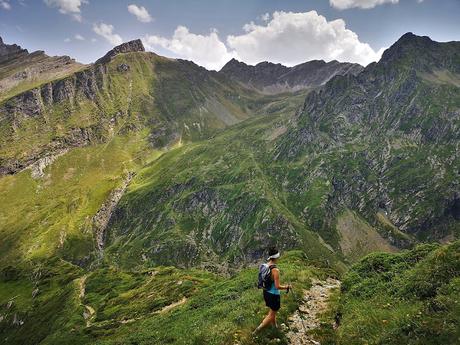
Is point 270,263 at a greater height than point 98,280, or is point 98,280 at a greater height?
point 270,263

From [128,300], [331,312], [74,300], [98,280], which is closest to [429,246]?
[331,312]

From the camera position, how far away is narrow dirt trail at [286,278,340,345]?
23891mm

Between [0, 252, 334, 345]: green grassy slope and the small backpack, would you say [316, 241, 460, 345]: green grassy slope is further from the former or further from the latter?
the small backpack

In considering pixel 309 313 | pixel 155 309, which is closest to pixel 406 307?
pixel 309 313

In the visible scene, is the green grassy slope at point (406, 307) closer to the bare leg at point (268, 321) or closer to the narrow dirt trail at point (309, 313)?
the narrow dirt trail at point (309, 313)

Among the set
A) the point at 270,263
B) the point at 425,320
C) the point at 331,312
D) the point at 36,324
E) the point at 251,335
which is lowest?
the point at 36,324

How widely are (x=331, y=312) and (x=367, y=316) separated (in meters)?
6.98

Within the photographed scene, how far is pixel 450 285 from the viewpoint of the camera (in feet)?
67.4

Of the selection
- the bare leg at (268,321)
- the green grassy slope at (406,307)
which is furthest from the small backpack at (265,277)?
the green grassy slope at (406,307)

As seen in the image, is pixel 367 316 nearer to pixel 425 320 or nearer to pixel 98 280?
pixel 425 320

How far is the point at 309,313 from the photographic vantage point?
29.1m

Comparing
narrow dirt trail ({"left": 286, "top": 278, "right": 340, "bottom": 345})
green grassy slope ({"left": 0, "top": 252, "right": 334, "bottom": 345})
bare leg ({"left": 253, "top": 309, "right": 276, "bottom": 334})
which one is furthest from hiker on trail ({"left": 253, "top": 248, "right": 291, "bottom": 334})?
narrow dirt trail ({"left": 286, "top": 278, "right": 340, "bottom": 345})

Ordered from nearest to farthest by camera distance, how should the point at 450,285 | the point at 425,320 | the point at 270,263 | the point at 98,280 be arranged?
the point at 425,320 < the point at 450,285 < the point at 270,263 < the point at 98,280

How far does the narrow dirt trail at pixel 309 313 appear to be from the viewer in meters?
23.9
